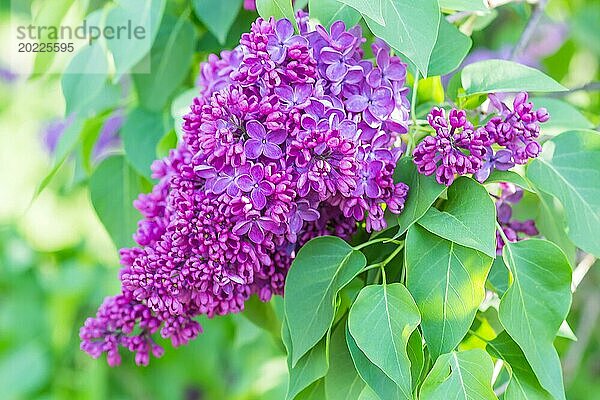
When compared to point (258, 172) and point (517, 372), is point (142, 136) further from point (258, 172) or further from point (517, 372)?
point (517, 372)

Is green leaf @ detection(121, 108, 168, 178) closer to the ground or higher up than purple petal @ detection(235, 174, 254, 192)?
closer to the ground

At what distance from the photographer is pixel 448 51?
Answer: 2.57ft

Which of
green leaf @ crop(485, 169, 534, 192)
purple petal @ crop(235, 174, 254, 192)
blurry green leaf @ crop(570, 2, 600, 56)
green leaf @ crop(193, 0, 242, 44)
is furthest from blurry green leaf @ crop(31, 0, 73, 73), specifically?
blurry green leaf @ crop(570, 2, 600, 56)

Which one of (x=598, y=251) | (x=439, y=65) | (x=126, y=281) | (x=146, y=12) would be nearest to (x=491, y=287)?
(x=598, y=251)

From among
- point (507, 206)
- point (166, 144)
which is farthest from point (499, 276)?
point (166, 144)

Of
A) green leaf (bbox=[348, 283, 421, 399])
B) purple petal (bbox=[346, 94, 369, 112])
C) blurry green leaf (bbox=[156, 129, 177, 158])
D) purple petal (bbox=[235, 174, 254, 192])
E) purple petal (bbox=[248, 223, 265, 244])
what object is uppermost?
purple petal (bbox=[346, 94, 369, 112])

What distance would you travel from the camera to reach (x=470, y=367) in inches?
26.0

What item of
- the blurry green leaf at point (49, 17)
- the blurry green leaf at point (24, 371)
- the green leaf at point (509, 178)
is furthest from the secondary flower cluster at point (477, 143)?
the blurry green leaf at point (24, 371)

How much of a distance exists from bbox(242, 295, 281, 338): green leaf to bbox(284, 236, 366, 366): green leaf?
0.21m

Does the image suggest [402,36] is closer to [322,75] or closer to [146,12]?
[322,75]

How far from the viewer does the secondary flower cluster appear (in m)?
0.68

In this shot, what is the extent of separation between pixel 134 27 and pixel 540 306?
1.75 feet

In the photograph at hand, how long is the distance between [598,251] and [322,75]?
10.9 inches

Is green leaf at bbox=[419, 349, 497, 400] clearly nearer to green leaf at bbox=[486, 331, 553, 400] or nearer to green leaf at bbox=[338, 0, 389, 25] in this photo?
green leaf at bbox=[486, 331, 553, 400]
